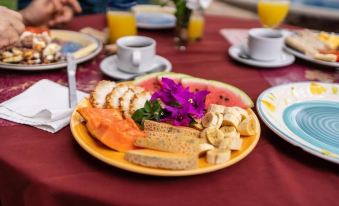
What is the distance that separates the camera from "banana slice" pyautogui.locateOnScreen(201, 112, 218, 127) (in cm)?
81

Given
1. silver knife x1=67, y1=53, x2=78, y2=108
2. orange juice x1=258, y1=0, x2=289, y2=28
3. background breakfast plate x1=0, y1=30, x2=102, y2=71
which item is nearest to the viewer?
silver knife x1=67, y1=53, x2=78, y2=108

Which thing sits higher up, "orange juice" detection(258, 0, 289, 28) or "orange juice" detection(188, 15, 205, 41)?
"orange juice" detection(258, 0, 289, 28)

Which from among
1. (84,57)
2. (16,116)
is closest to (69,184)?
(16,116)

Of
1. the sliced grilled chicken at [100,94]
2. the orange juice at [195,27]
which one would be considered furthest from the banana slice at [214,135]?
the orange juice at [195,27]

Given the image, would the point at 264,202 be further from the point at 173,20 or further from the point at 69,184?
the point at 173,20

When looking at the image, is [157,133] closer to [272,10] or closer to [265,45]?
[265,45]

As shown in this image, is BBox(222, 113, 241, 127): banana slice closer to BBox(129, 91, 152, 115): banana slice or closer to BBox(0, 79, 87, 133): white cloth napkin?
BBox(129, 91, 152, 115): banana slice

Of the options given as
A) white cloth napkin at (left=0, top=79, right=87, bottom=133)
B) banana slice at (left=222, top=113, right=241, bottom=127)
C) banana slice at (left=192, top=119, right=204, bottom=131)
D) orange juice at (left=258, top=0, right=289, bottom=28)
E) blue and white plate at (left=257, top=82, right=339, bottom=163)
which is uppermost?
orange juice at (left=258, top=0, right=289, bottom=28)

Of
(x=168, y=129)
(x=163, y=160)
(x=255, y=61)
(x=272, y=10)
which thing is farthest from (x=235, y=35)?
(x=163, y=160)

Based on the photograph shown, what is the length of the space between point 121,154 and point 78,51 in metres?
0.68

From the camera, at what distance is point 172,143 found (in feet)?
2.38

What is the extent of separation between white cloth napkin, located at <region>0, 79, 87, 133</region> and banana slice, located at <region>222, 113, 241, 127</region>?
0.37m

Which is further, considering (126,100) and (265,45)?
(265,45)

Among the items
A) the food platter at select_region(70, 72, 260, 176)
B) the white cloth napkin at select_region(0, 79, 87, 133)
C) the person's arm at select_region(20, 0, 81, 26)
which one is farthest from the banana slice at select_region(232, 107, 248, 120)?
the person's arm at select_region(20, 0, 81, 26)
